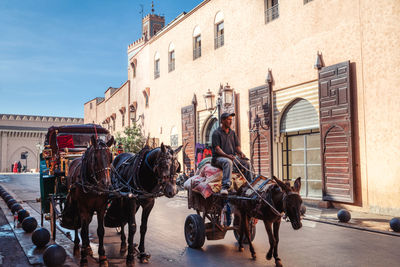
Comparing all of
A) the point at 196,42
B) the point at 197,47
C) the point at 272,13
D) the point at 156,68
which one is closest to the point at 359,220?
the point at 272,13

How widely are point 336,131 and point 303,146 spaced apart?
2.20 m

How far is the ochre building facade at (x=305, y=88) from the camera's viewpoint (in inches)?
428

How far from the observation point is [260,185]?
5.78 meters

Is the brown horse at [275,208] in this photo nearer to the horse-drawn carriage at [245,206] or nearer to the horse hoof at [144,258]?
the horse-drawn carriage at [245,206]

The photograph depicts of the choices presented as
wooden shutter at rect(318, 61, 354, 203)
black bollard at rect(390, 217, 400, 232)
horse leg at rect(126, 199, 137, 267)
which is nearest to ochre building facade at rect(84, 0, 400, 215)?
wooden shutter at rect(318, 61, 354, 203)

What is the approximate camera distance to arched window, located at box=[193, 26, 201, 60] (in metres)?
20.2

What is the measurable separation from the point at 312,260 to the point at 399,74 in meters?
6.94

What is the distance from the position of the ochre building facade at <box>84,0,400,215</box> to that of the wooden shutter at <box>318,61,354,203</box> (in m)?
0.03

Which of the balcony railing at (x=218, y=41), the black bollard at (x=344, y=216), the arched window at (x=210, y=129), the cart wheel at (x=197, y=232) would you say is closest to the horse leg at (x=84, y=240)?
the cart wheel at (x=197, y=232)

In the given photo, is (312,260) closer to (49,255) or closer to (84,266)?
(84,266)

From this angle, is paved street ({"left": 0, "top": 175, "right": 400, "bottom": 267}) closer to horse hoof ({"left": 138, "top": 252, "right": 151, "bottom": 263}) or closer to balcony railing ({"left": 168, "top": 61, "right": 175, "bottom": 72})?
horse hoof ({"left": 138, "top": 252, "right": 151, "bottom": 263})

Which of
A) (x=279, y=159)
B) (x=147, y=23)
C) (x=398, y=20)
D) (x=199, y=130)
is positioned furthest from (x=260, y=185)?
(x=147, y=23)

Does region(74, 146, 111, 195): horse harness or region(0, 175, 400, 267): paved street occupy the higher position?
region(74, 146, 111, 195): horse harness

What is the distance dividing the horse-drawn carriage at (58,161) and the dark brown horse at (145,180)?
1711mm
